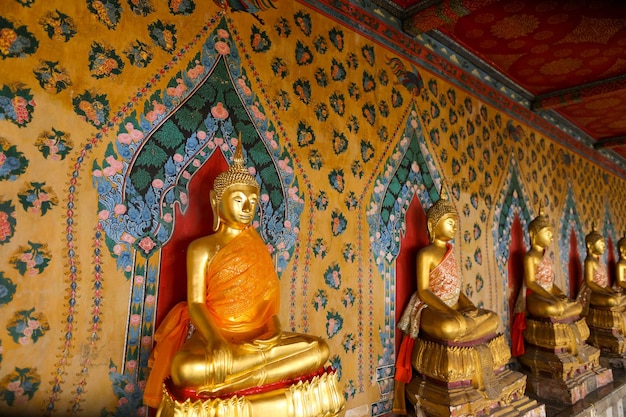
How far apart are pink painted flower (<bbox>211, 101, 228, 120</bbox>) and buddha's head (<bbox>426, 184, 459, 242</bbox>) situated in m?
2.20

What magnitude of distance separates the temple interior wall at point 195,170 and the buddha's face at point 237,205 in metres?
0.30

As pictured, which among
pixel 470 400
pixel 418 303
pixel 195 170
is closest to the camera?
pixel 195 170

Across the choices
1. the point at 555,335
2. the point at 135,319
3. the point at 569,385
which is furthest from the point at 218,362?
the point at 555,335

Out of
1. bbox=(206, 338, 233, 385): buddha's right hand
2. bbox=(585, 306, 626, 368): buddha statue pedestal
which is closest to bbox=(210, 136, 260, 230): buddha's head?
bbox=(206, 338, 233, 385): buddha's right hand

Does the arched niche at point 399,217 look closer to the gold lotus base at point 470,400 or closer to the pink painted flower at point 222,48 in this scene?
the gold lotus base at point 470,400

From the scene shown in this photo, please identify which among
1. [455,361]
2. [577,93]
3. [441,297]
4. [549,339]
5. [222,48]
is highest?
[577,93]

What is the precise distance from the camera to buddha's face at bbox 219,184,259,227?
8.05 feet

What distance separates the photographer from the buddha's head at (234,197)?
246 centimetres

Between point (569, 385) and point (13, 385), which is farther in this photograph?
point (569, 385)

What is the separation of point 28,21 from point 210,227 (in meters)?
1.49

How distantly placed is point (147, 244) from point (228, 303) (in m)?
0.60

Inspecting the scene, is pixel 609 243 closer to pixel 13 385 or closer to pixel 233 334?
pixel 233 334

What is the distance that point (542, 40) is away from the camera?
4.45m

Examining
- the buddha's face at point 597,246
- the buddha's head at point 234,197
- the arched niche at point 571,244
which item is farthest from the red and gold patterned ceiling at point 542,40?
the buddha's head at point 234,197
